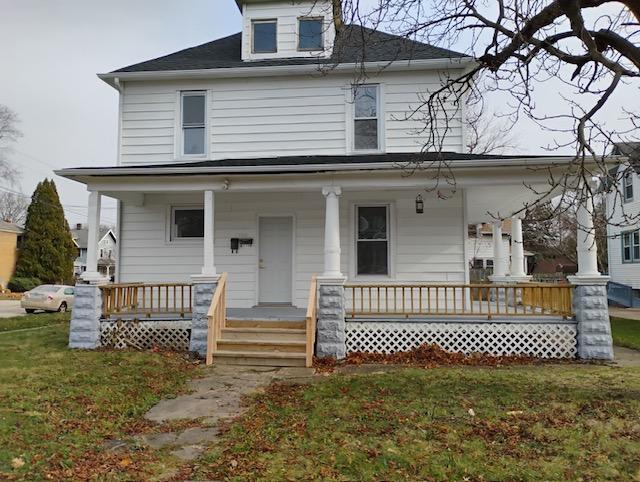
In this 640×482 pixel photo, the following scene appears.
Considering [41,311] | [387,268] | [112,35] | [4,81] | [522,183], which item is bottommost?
[41,311]

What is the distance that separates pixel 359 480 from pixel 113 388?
384 cm

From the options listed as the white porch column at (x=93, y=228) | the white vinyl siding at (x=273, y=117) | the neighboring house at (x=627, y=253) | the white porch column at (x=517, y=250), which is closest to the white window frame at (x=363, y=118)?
the white vinyl siding at (x=273, y=117)

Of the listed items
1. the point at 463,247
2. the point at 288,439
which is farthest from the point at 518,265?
the point at 288,439

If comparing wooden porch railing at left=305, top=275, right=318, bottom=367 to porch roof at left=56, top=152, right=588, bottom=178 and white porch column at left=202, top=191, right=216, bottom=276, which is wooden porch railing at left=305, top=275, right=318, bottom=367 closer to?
white porch column at left=202, top=191, right=216, bottom=276

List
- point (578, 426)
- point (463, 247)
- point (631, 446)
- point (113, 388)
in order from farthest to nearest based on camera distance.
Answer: point (463, 247)
point (113, 388)
point (578, 426)
point (631, 446)

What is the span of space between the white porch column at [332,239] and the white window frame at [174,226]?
10.8 ft

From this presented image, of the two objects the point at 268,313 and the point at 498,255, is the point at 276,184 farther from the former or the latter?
the point at 498,255

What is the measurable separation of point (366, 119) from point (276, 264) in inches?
147

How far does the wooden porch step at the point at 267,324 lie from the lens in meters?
8.53

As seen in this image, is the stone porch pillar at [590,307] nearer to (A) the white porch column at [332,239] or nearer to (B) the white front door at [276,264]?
(A) the white porch column at [332,239]

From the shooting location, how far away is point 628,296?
2223 centimetres

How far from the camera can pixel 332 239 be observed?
8.41 m

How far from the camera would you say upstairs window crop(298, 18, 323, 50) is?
11129mm

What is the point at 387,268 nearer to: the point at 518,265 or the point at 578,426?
the point at 518,265
